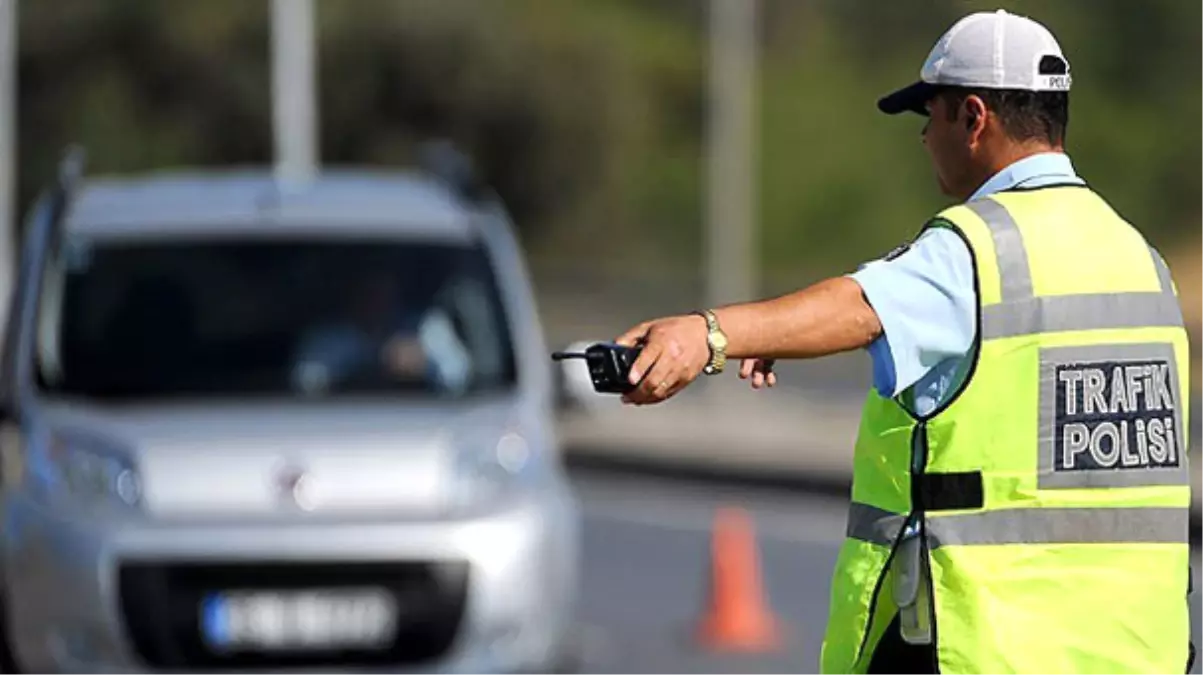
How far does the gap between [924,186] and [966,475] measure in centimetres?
5045

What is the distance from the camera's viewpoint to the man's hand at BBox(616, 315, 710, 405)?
3.57m

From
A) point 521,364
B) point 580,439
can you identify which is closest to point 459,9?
point 580,439

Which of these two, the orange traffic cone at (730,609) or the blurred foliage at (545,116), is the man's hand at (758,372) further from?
the blurred foliage at (545,116)

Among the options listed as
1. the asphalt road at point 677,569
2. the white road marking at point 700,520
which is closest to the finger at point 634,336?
the asphalt road at point 677,569

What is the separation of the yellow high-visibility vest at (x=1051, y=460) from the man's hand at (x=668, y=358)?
1.43 feet

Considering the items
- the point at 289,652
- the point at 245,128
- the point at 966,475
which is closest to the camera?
the point at 966,475

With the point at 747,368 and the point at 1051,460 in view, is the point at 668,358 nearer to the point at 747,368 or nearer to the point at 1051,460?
the point at 747,368

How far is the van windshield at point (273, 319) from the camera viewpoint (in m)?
8.67

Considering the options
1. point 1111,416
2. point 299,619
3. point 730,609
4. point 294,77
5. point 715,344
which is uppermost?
point 294,77

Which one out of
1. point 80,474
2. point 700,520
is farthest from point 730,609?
point 700,520

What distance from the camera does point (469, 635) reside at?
8133 millimetres

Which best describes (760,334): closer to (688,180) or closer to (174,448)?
(174,448)

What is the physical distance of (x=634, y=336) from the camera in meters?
3.63

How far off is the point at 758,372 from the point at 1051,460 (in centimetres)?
41
